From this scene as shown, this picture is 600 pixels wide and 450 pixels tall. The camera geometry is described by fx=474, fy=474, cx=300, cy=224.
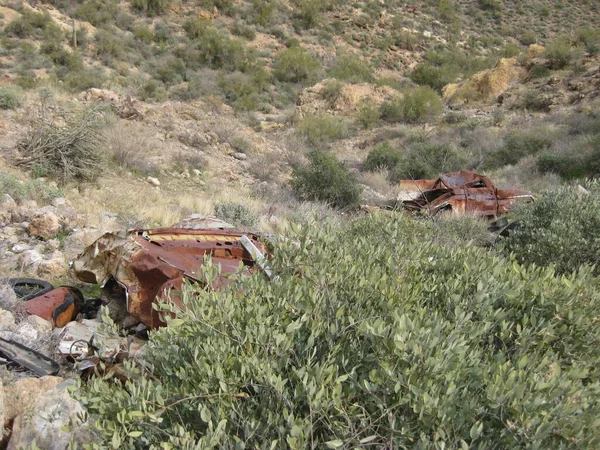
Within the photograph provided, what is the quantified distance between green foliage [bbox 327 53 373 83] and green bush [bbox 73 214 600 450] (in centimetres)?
2618

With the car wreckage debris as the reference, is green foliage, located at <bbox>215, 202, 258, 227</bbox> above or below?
below

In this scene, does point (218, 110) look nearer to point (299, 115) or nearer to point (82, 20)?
point (299, 115)

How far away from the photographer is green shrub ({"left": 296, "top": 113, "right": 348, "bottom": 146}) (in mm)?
18797

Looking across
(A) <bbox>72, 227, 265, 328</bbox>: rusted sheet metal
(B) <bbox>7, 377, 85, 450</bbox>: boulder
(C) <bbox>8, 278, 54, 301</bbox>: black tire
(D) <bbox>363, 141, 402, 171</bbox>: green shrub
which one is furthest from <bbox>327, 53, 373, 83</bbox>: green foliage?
(B) <bbox>7, 377, 85, 450</bbox>: boulder

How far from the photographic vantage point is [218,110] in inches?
811

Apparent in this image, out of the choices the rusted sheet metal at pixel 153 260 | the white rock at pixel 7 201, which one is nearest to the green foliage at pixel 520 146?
the rusted sheet metal at pixel 153 260

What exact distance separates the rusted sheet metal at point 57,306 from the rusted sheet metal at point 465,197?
260 inches

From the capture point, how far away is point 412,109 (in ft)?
71.7

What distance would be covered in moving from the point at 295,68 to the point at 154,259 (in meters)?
24.8

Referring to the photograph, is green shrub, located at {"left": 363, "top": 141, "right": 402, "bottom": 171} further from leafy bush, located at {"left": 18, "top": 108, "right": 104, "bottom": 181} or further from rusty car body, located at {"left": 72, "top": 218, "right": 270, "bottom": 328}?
rusty car body, located at {"left": 72, "top": 218, "right": 270, "bottom": 328}

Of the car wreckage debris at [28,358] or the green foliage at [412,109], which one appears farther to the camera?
the green foliage at [412,109]

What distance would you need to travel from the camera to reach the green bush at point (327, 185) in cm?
1132

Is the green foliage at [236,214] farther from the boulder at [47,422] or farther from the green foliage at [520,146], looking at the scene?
the green foliage at [520,146]

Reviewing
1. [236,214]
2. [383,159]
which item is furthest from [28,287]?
[383,159]
